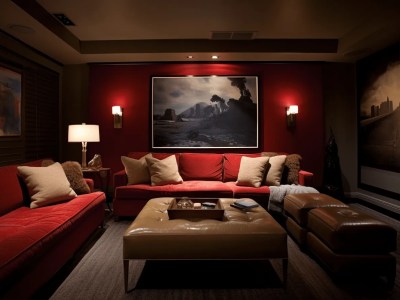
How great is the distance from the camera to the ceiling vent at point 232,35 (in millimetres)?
4273

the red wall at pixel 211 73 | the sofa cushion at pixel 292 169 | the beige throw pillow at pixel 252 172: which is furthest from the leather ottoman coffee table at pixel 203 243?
the red wall at pixel 211 73

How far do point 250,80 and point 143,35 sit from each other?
73.4 inches

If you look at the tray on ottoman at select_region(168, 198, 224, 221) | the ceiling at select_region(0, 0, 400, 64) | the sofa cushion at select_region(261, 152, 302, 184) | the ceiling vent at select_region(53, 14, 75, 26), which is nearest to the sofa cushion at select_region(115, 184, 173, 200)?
the tray on ottoman at select_region(168, 198, 224, 221)

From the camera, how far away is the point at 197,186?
4105 millimetres

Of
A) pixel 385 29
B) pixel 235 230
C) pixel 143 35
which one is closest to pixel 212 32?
pixel 143 35

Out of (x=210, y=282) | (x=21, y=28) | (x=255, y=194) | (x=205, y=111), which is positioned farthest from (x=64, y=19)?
(x=210, y=282)

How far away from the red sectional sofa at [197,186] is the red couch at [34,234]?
56 centimetres

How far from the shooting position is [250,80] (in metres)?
5.14

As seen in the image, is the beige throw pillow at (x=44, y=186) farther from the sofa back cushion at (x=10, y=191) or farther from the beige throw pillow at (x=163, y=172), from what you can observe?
the beige throw pillow at (x=163, y=172)

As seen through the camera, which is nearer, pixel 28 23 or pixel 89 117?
pixel 28 23

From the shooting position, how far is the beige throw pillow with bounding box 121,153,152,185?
4.23 meters

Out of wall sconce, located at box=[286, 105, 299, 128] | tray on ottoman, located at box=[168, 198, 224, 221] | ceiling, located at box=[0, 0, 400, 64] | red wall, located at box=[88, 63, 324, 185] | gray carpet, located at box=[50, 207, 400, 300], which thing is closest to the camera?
gray carpet, located at box=[50, 207, 400, 300]

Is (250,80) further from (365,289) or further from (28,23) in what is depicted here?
(365,289)

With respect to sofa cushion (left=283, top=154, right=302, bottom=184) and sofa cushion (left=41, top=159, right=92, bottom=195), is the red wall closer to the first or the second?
sofa cushion (left=283, top=154, right=302, bottom=184)
